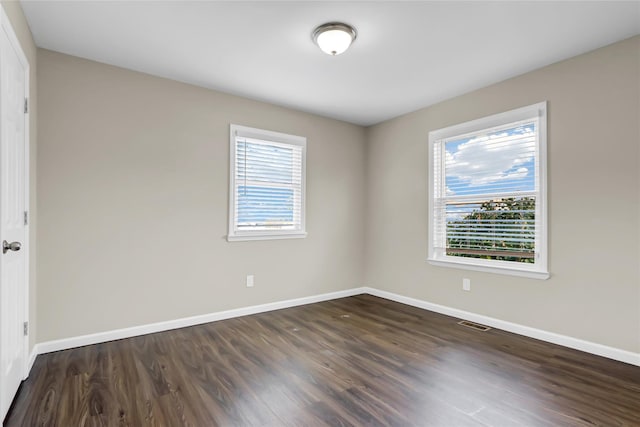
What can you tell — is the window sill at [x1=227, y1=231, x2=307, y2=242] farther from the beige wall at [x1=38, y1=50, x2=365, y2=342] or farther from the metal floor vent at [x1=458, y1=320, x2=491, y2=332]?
the metal floor vent at [x1=458, y1=320, x2=491, y2=332]

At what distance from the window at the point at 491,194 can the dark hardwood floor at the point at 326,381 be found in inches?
31.9

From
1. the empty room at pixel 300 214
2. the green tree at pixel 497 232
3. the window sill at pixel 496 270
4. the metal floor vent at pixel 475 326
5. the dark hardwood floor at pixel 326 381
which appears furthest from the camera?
the metal floor vent at pixel 475 326

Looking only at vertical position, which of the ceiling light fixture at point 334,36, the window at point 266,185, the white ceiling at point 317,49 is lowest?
the window at point 266,185

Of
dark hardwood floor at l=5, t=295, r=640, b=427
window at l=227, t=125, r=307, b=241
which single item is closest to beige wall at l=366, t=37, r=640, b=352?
dark hardwood floor at l=5, t=295, r=640, b=427

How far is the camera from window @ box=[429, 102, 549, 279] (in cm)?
318

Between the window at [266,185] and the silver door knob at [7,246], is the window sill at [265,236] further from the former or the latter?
the silver door knob at [7,246]

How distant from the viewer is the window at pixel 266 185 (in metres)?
3.81

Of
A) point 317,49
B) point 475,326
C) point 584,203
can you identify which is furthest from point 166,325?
point 584,203

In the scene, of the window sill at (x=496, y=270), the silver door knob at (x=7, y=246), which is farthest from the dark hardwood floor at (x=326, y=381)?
the silver door knob at (x=7, y=246)

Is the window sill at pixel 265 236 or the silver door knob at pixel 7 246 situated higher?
the silver door knob at pixel 7 246

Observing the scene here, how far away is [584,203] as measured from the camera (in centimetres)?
286

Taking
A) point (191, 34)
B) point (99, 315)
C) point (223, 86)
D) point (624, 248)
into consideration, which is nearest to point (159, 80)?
point (223, 86)

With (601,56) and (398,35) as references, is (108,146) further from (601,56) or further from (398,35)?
(601,56)

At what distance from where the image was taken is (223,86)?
3537 mm
